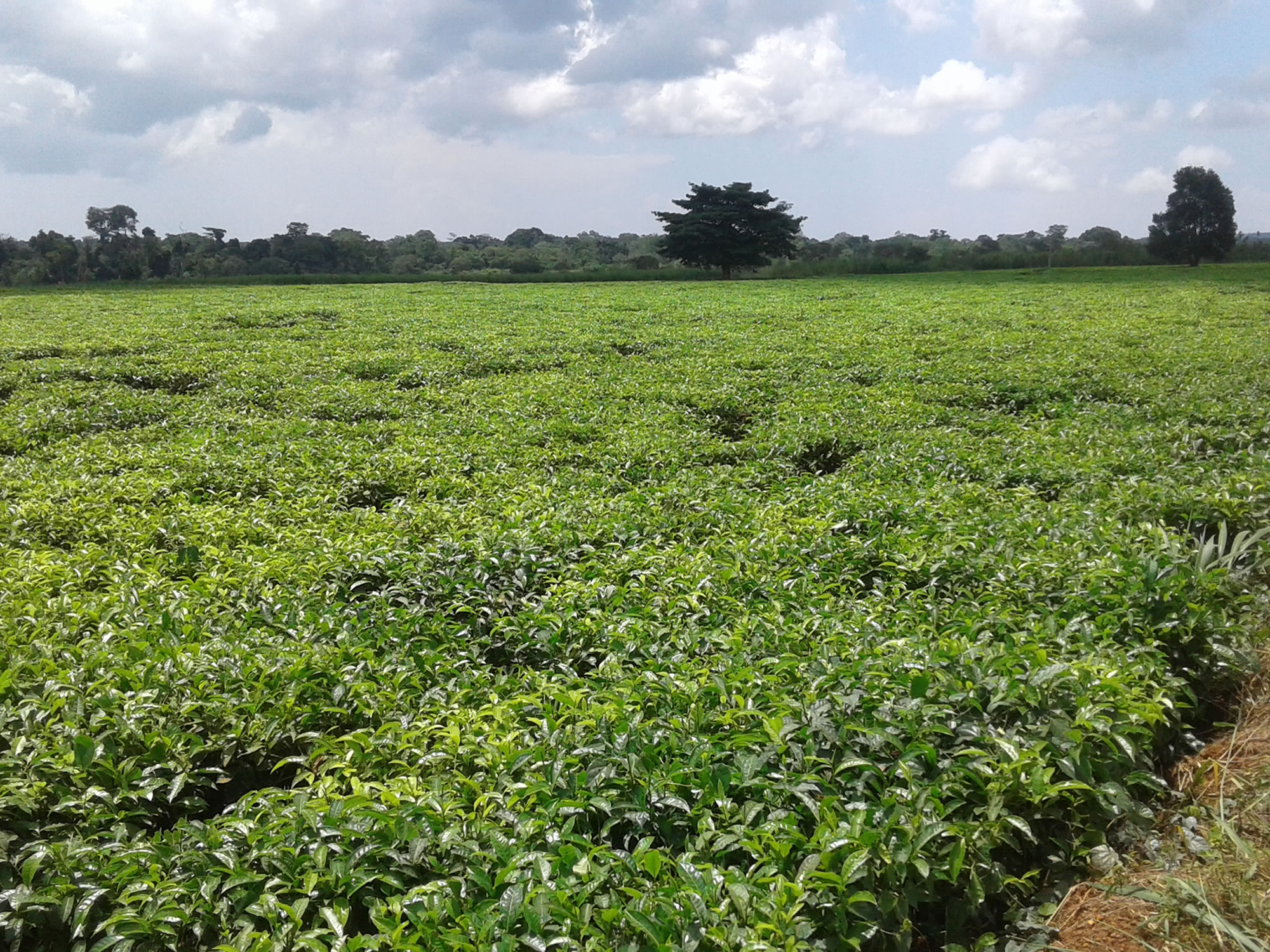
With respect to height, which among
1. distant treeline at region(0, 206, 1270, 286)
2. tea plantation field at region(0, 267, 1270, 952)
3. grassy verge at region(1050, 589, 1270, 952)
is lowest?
grassy verge at region(1050, 589, 1270, 952)

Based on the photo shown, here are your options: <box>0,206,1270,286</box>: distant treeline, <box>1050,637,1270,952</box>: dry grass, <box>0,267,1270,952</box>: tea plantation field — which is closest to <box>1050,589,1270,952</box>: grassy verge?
<box>1050,637,1270,952</box>: dry grass

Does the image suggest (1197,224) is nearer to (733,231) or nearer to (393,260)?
(733,231)

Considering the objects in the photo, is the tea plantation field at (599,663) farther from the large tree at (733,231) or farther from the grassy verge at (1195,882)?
the large tree at (733,231)

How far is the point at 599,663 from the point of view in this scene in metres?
3.95

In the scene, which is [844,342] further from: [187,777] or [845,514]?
[187,777]

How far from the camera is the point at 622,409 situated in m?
9.34

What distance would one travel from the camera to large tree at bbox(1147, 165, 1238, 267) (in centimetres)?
4578

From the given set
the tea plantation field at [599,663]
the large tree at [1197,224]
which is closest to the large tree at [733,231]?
the large tree at [1197,224]

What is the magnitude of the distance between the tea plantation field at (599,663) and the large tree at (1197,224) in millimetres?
46887

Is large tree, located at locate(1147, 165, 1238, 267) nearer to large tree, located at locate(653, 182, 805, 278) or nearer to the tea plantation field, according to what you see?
large tree, located at locate(653, 182, 805, 278)

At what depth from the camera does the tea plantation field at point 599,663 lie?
249cm

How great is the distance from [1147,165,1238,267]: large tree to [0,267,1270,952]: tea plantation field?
46887mm

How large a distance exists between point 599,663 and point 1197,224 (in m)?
55.5

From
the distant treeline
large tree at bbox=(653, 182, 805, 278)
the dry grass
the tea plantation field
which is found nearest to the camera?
the tea plantation field
